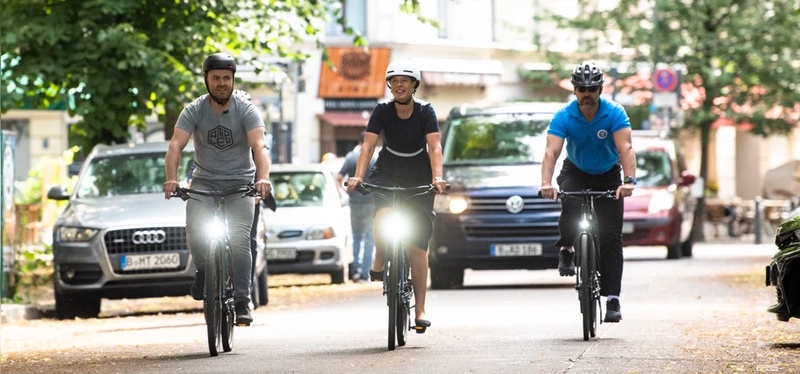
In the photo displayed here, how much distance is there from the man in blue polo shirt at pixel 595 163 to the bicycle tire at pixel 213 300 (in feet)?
7.33

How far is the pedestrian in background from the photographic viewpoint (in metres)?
24.2

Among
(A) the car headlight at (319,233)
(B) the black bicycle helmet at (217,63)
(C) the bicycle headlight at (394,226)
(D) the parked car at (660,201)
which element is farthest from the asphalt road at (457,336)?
(D) the parked car at (660,201)

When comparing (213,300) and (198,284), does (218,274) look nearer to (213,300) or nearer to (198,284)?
(213,300)

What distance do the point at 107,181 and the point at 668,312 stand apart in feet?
19.0

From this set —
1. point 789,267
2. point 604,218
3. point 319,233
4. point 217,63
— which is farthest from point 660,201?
point 217,63

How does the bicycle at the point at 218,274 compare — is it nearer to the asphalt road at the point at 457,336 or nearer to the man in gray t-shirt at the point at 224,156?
the man in gray t-shirt at the point at 224,156

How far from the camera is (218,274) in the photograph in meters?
12.1

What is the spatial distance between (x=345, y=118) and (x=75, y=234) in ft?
93.3

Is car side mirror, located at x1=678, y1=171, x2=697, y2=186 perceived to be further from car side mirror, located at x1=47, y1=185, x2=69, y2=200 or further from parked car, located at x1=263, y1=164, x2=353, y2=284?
car side mirror, located at x1=47, y1=185, x2=69, y2=200

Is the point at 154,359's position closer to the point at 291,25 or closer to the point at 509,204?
the point at 509,204

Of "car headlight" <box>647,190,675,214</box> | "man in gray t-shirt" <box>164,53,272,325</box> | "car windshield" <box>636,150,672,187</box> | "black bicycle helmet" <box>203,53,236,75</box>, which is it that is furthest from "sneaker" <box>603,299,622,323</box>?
"car windshield" <box>636,150,672,187</box>

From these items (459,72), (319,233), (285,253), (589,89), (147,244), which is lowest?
(285,253)

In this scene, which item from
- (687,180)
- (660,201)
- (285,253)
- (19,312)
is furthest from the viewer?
(687,180)

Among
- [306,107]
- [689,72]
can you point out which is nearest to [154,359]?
[689,72]
